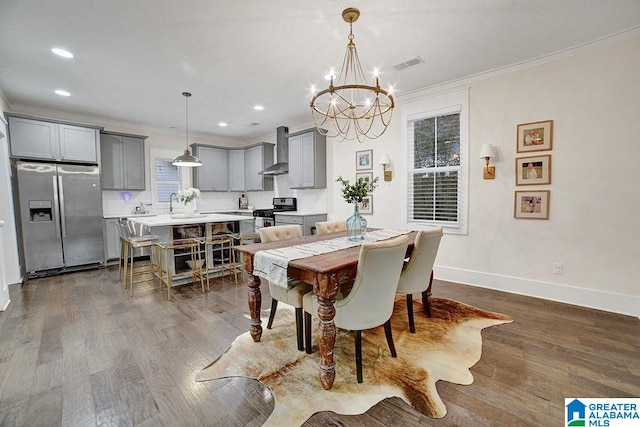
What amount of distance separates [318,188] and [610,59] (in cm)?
416

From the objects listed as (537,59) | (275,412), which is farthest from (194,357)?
(537,59)

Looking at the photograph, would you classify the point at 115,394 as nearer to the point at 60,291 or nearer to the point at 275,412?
the point at 275,412

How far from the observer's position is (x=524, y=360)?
2070mm

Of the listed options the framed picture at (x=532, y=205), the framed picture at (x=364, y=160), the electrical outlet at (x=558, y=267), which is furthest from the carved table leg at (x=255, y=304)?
the electrical outlet at (x=558, y=267)

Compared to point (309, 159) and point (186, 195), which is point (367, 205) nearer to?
point (309, 159)

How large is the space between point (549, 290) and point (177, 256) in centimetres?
494

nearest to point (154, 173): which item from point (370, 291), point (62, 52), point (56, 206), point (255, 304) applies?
point (56, 206)

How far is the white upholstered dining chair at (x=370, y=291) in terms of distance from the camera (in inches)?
68.6

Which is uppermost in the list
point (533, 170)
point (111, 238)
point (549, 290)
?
point (533, 170)

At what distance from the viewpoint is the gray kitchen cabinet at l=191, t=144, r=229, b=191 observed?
255 inches

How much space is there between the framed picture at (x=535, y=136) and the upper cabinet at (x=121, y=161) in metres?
6.36

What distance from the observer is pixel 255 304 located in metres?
2.32

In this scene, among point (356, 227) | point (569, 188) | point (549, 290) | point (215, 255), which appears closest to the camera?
point (356, 227)

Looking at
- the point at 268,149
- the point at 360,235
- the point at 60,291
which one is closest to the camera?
the point at 360,235
